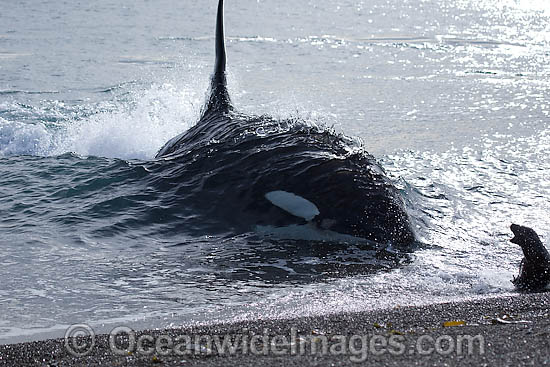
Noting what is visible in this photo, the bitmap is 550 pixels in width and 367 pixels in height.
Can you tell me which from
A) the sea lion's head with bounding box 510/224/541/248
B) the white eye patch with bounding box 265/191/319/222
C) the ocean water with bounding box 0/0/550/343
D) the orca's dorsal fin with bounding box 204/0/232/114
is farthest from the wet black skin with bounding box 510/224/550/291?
the orca's dorsal fin with bounding box 204/0/232/114

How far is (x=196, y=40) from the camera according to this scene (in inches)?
1052

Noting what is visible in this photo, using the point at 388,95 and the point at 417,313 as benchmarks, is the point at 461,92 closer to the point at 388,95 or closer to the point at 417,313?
the point at 388,95

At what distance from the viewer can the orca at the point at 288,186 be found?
6934 mm

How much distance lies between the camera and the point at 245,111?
49.2 ft

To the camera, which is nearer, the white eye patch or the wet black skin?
the wet black skin

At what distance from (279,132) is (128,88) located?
407 inches

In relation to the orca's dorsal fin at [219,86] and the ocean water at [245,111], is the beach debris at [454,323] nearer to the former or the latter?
the ocean water at [245,111]

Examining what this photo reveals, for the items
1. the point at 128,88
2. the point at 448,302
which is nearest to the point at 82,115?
the point at 128,88

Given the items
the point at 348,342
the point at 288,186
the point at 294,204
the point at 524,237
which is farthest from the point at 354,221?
the point at 348,342

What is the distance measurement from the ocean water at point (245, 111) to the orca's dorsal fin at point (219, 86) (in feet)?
4.41

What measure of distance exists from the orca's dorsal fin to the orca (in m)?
1.20

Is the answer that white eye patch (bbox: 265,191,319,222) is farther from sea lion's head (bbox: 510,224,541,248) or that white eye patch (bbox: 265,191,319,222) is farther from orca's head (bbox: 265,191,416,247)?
sea lion's head (bbox: 510,224,541,248)

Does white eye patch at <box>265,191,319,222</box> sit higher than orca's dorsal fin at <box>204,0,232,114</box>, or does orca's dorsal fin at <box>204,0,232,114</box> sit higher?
orca's dorsal fin at <box>204,0,232,114</box>

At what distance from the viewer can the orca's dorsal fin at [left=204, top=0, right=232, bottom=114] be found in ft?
A: 33.7
